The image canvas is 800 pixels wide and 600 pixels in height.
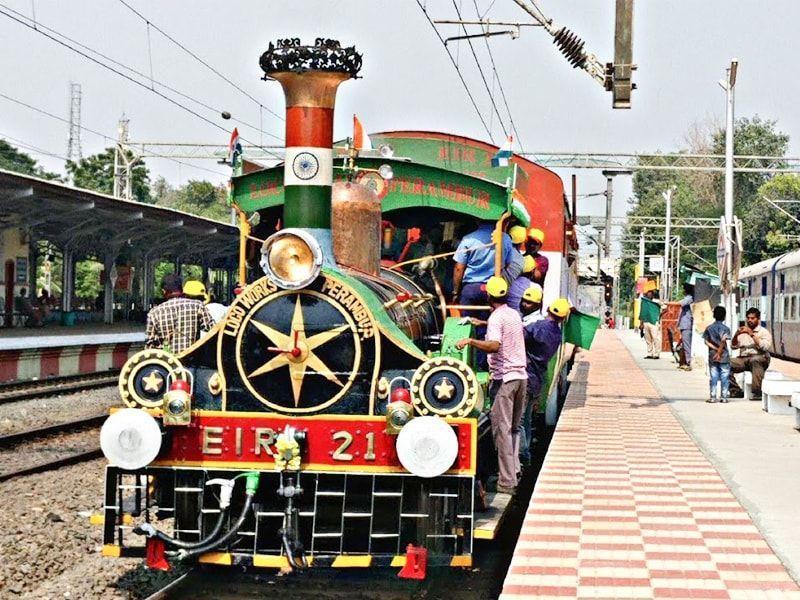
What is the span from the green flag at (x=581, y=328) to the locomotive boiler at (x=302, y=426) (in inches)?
225

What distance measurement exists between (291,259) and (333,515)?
4.71 feet

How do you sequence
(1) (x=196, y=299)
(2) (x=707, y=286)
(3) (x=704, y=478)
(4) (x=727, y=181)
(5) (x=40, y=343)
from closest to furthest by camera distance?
(1) (x=196, y=299)
(3) (x=704, y=478)
(5) (x=40, y=343)
(4) (x=727, y=181)
(2) (x=707, y=286)

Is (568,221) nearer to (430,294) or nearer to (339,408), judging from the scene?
(430,294)

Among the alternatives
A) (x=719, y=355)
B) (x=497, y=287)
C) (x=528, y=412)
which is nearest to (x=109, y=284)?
(x=719, y=355)

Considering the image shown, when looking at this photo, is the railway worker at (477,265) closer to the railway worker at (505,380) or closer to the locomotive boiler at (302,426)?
the railway worker at (505,380)

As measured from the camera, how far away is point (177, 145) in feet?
133

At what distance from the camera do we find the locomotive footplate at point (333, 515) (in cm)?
685

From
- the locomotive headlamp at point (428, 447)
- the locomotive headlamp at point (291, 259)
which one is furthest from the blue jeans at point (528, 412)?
the locomotive headlamp at point (291, 259)

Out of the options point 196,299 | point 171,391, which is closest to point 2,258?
point 196,299

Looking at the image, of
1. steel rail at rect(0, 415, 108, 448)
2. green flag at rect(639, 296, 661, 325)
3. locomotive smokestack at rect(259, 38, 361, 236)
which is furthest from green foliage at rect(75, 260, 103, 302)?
locomotive smokestack at rect(259, 38, 361, 236)

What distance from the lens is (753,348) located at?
695 inches

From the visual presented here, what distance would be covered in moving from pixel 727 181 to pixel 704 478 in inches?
667

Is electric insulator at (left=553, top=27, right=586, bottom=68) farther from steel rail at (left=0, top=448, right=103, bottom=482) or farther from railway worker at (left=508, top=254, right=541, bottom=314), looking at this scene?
steel rail at (left=0, top=448, right=103, bottom=482)

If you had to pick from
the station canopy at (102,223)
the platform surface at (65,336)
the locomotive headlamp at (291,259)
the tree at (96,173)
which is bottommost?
the platform surface at (65,336)
